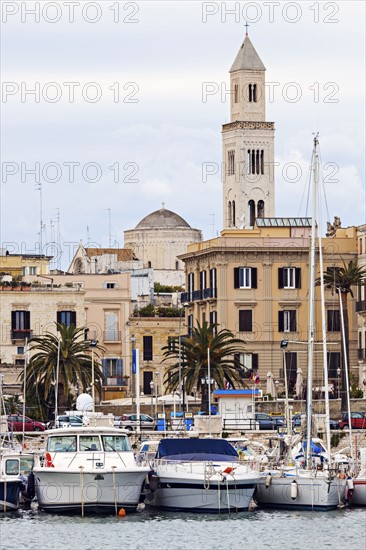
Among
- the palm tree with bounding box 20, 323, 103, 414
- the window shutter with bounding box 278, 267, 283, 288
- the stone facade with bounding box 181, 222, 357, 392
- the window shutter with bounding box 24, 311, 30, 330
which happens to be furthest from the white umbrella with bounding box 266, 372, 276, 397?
the window shutter with bounding box 24, 311, 30, 330

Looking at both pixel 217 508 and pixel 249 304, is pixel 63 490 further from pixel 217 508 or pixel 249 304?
pixel 249 304

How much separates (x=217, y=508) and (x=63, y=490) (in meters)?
5.39

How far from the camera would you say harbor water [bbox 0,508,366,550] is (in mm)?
65438

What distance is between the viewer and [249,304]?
12450 centimetres

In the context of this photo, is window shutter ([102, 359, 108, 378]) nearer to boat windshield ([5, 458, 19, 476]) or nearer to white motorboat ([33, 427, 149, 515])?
boat windshield ([5, 458, 19, 476])

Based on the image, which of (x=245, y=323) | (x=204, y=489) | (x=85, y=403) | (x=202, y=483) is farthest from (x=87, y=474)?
(x=245, y=323)

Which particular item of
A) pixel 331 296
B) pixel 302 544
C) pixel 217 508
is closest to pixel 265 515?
pixel 217 508

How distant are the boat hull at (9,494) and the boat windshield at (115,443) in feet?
10.8

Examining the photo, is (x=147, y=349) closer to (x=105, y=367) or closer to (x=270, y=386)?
(x=105, y=367)

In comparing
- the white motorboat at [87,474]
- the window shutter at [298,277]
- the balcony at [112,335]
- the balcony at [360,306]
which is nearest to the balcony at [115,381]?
the balcony at [112,335]

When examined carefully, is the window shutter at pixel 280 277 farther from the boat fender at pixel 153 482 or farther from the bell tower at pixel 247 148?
the boat fender at pixel 153 482

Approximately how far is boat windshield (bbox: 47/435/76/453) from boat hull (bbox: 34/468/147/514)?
3.95ft

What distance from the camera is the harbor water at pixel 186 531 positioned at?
65438 millimetres

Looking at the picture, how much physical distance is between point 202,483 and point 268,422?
2578cm
